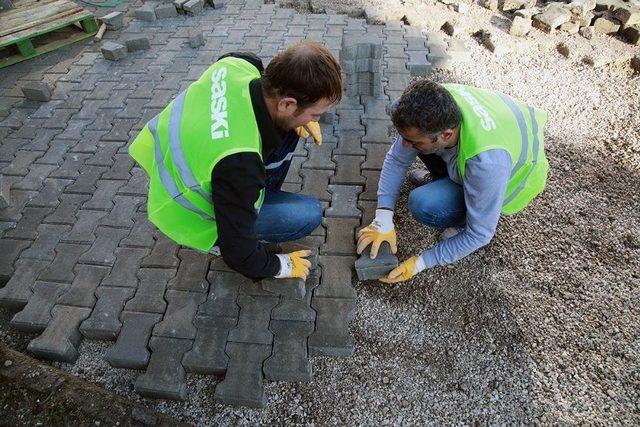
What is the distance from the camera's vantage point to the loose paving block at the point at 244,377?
2396mm

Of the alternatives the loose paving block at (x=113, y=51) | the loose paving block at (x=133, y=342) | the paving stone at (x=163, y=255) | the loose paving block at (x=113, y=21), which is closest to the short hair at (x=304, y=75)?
the paving stone at (x=163, y=255)

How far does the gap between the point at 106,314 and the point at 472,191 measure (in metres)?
2.38

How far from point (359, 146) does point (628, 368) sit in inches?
96.0

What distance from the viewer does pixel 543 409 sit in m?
2.37

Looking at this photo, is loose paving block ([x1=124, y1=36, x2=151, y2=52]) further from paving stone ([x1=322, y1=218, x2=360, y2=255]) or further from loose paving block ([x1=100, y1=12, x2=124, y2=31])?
paving stone ([x1=322, y1=218, x2=360, y2=255])

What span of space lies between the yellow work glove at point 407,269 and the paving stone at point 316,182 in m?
0.87

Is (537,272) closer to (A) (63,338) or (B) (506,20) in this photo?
(A) (63,338)

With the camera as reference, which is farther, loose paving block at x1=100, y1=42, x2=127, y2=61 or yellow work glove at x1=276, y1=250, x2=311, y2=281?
loose paving block at x1=100, y1=42, x2=127, y2=61

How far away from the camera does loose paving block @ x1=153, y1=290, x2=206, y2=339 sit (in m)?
2.64

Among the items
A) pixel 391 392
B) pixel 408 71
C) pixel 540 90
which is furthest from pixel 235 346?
pixel 540 90

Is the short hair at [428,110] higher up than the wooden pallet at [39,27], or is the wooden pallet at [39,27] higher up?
the short hair at [428,110]

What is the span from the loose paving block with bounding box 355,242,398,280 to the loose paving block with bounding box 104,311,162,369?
1332 mm

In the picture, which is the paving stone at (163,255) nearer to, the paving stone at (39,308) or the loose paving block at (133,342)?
the loose paving block at (133,342)

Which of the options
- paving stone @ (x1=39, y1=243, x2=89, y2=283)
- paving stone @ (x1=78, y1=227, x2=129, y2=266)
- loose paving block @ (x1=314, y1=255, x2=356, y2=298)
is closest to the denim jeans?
loose paving block @ (x1=314, y1=255, x2=356, y2=298)
